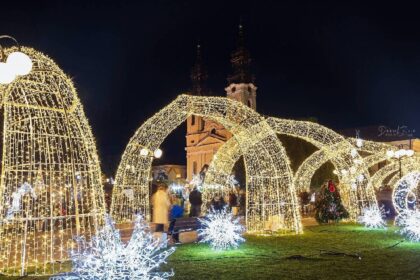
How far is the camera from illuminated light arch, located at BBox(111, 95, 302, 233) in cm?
1375

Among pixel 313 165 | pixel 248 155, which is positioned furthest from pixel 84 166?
pixel 313 165

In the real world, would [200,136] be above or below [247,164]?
above

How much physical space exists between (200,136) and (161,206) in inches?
2104

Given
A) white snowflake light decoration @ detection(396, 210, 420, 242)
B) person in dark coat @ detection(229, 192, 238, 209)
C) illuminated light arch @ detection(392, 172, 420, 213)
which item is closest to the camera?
white snowflake light decoration @ detection(396, 210, 420, 242)

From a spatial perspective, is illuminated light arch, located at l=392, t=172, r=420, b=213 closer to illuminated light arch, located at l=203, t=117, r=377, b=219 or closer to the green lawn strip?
the green lawn strip

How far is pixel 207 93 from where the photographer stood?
212 ft

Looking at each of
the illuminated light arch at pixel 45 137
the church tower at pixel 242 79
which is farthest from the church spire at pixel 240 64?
the illuminated light arch at pixel 45 137

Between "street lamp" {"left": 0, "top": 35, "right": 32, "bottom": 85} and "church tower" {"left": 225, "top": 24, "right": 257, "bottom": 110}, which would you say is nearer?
"street lamp" {"left": 0, "top": 35, "right": 32, "bottom": 85}

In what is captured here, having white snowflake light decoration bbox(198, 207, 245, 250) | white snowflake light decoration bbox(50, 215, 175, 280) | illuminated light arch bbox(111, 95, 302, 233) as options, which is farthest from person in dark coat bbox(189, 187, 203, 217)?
white snowflake light decoration bbox(50, 215, 175, 280)

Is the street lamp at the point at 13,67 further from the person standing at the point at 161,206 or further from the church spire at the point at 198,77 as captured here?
the church spire at the point at 198,77

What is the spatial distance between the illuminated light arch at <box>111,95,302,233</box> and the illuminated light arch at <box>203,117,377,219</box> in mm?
1363

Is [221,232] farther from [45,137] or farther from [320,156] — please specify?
[320,156]

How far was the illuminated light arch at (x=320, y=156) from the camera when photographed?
53.6ft

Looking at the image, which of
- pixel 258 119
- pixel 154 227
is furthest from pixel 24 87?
pixel 258 119
